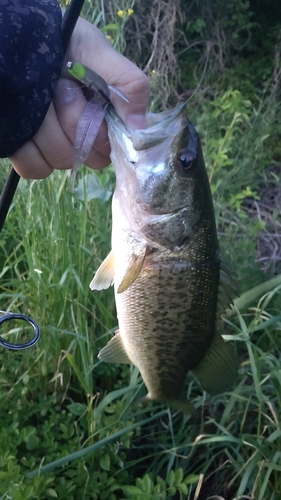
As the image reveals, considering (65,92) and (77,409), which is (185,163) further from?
(77,409)

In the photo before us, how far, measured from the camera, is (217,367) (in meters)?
1.32

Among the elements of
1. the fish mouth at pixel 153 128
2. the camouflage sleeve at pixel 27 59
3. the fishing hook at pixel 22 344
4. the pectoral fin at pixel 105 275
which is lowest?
the pectoral fin at pixel 105 275

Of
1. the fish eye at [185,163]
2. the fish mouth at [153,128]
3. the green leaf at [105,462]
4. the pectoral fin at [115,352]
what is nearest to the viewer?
the fish mouth at [153,128]

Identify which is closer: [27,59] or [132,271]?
[27,59]

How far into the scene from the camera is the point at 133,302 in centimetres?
122

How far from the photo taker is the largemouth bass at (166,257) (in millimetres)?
1069

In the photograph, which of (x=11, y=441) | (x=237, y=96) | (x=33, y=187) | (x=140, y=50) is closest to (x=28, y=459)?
(x=11, y=441)

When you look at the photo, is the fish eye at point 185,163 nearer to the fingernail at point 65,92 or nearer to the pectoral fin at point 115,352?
the fingernail at point 65,92

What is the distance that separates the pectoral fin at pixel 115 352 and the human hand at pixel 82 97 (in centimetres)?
59

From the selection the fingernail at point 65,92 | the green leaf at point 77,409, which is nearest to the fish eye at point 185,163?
the fingernail at point 65,92

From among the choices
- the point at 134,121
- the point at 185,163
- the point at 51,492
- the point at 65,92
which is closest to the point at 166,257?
the point at 185,163

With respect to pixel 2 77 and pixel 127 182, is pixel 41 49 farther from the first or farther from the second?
pixel 127 182

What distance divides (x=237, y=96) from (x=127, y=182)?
2.88m

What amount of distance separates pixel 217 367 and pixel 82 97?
815 mm
